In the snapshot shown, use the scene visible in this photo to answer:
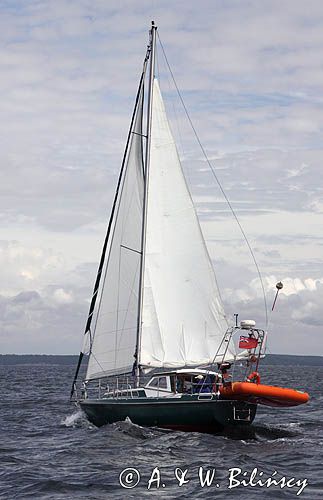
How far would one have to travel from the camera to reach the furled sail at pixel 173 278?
3269 cm

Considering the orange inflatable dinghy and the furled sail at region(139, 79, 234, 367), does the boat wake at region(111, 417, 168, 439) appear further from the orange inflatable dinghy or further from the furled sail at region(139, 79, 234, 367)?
the orange inflatable dinghy

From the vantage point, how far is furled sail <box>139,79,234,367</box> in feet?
107

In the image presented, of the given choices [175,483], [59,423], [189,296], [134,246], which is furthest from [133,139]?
[175,483]

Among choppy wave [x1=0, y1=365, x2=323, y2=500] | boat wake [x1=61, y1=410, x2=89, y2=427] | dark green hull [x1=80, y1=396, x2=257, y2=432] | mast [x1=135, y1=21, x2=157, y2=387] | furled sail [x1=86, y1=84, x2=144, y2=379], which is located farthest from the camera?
boat wake [x1=61, y1=410, x2=89, y2=427]

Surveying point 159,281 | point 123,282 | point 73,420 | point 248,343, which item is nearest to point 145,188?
point 159,281

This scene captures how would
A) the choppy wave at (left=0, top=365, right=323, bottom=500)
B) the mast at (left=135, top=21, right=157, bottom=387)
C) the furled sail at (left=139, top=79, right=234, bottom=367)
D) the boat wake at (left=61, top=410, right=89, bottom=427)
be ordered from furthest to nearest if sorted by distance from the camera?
1. the boat wake at (left=61, top=410, right=89, bottom=427)
2. the furled sail at (left=139, top=79, right=234, bottom=367)
3. the mast at (left=135, top=21, right=157, bottom=387)
4. the choppy wave at (left=0, top=365, right=323, bottom=500)

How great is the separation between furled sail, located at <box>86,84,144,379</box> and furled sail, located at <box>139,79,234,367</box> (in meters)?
0.72

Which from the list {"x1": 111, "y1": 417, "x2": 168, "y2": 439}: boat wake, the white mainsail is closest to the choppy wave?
{"x1": 111, "y1": 417, "x2": 168, "y2": 439}: boat wake

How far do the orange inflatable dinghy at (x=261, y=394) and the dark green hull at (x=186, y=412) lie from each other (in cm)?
43

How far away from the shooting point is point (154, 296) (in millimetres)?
33062

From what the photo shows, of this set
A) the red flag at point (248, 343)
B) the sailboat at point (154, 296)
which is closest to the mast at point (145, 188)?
the sailboat at point (154, 296)

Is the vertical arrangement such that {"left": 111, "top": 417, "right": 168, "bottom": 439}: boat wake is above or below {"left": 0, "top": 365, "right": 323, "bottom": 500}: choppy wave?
above

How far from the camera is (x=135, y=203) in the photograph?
3409 cm

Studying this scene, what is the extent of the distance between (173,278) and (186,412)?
18.8 ft
